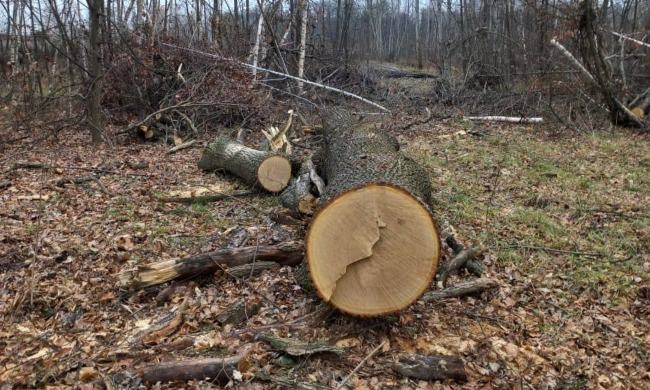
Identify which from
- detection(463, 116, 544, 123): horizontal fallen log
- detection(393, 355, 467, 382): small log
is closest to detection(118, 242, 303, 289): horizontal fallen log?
detection(393, 355, 467, 382): small log

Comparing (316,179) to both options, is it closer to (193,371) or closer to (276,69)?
(193,371)

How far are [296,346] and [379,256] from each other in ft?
2.56

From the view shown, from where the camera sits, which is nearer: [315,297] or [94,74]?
[315,297]

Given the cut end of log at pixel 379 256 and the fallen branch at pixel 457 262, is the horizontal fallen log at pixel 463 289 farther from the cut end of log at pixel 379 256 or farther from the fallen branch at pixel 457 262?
the cut end of log at pixel 379 256

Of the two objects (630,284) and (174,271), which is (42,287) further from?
(630,284)

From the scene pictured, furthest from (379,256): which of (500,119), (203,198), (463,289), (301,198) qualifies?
(500,119)

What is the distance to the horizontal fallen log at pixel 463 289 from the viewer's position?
3469mm

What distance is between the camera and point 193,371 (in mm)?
2547

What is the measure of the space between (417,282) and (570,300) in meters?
1.49

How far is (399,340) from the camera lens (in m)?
3.04

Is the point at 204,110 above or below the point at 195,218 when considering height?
above

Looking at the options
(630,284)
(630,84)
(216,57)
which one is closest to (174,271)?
(630,284)

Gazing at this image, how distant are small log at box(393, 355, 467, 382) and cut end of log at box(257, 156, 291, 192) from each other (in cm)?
379

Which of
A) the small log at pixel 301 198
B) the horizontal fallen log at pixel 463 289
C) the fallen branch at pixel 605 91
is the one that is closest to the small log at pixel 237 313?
the horizontal fallen log at pixel 463 289
